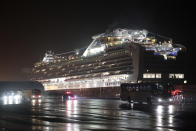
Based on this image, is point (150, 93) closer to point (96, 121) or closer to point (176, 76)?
point (96, 121)

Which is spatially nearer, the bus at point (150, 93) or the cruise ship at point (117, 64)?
the bus at point (150, 93)

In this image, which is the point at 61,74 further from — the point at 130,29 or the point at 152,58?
the point at 152,58

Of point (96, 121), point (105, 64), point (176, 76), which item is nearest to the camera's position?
point (96, 121)

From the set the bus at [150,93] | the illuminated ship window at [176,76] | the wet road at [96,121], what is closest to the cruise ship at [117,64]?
the illuminated ship window at [176,76]

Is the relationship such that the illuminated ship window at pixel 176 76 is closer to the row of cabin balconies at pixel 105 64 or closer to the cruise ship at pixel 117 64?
the cruise ship at pixel 117 64

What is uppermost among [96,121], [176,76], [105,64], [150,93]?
[105,64]

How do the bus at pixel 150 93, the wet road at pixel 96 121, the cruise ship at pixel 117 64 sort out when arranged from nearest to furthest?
1. the wet road at pixel 96 121
2. the bus at pixel 150 93
3. the cruise ship at pixel 117 64

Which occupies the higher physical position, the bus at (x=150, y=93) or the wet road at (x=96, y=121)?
the bus at (x=150, y=93)

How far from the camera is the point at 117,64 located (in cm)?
9706

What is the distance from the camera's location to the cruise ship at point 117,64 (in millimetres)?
90562

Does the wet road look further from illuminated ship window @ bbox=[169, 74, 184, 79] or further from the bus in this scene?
illuminated ship window @ bbox=[169, 74, 184, 79]

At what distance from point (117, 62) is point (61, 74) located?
34766 mm

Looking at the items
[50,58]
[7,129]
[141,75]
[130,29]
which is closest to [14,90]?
[141,75]

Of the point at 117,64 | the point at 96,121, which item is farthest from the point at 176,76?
the point at 96,121
